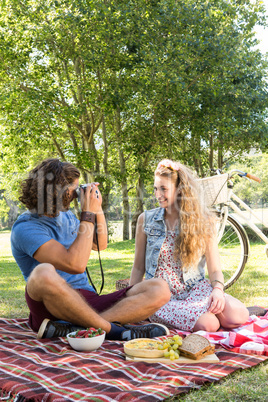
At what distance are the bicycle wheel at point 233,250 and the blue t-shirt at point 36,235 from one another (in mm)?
2064

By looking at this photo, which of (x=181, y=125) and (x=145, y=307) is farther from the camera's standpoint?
(x=181, y=125)

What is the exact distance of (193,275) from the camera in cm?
303

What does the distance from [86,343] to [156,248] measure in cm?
96

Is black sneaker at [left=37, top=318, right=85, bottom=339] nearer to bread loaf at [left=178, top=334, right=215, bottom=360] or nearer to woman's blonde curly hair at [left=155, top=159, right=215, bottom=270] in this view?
bread loaf at [left=178, top=334, right=215, bottom=360]

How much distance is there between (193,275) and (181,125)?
27.4ft

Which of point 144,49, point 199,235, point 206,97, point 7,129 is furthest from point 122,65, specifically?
point 199,235

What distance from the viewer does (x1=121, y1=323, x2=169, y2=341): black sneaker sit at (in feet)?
8.71

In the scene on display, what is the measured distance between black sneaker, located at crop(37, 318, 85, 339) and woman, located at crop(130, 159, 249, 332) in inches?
28.1

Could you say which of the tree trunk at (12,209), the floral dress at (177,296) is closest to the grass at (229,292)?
the floral dress at (177,296)

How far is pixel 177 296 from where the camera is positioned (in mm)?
3039

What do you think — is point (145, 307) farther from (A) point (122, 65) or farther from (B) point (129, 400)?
(A) point (122, 65)

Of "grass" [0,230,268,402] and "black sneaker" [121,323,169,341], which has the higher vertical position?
"black sneaker" [121,323,169,341]

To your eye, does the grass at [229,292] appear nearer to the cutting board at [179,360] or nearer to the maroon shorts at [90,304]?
the cutting board at [179,360]

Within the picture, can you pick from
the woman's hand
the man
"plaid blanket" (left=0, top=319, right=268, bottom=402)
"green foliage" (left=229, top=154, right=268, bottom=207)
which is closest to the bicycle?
the woman's hand
